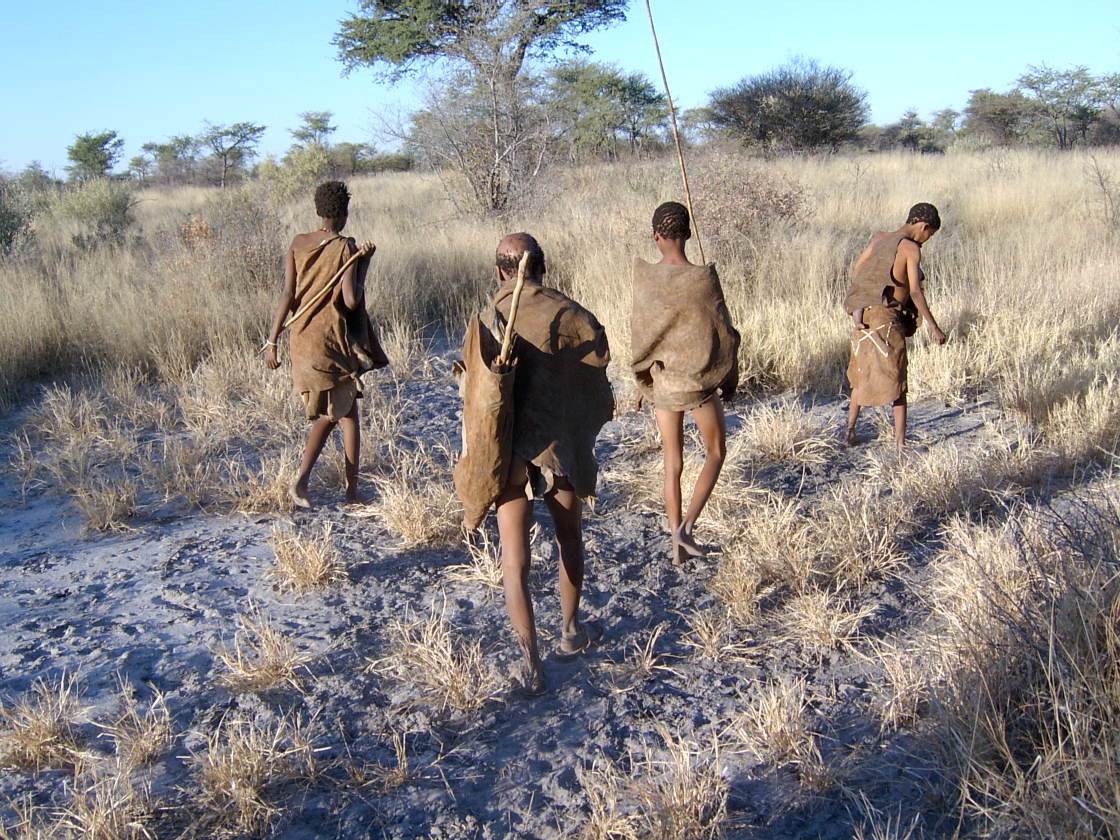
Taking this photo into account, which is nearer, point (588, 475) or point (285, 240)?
point (588, 475)

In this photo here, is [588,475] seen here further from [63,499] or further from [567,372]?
[63,499]

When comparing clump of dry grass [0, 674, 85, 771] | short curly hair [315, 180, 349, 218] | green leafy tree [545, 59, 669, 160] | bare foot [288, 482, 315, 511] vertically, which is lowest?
clump of dry grass [0, 674, 85, 771]

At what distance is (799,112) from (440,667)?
2401 centimetres

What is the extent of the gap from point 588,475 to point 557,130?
1211 cm

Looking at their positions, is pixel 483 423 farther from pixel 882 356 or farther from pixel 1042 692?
pixel 882 356

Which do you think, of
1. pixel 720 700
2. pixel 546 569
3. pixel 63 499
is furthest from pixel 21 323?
pixel 720 700

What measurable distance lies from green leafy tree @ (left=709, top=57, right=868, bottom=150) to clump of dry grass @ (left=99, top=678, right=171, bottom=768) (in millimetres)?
23040

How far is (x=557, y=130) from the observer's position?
550 inches

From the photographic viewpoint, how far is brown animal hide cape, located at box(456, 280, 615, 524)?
8.86 ft

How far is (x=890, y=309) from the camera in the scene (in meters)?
4.99

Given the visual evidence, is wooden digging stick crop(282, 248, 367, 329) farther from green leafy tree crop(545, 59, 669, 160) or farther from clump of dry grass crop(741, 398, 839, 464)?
green leafy tree crop(545, 59, 669, 160)

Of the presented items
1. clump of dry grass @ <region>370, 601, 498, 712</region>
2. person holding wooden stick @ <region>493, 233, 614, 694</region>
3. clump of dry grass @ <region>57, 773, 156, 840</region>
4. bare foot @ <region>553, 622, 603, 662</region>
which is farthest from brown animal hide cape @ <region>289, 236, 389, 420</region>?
clump of dry grass @ <region>57, 773, 156, 840</region>

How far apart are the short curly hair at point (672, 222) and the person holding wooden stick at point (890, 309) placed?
1.85 meters

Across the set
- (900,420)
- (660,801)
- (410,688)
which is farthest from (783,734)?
(900,420)
